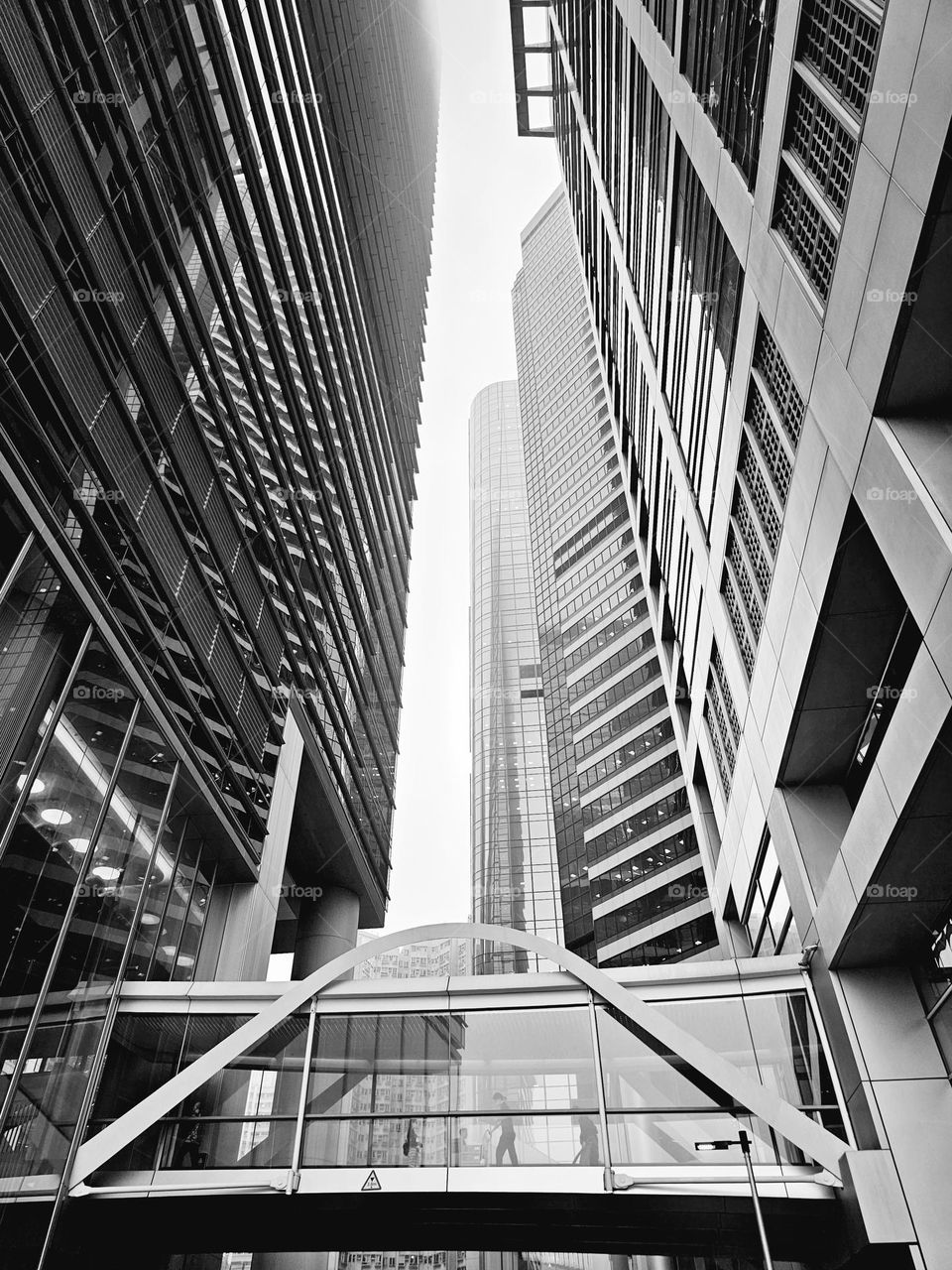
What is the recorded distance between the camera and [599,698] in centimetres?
6278

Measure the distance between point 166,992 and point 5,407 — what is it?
10190 mm

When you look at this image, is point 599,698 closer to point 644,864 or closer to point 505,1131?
point 644,864

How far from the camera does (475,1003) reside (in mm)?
14414

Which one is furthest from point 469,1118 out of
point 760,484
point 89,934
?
point 760,484

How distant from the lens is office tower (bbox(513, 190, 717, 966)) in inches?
1959

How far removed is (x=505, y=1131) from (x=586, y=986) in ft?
8.13

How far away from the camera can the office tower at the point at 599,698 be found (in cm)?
4975

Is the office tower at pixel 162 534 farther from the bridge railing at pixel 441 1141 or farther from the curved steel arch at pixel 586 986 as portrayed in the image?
the bridge railing at pixel 441 1141

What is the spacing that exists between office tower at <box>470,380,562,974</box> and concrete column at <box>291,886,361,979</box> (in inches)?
1807

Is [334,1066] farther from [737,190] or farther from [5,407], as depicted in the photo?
[737,190]

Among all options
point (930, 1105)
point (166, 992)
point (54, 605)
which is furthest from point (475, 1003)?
point (54, 605)

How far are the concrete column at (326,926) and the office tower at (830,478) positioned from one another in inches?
677

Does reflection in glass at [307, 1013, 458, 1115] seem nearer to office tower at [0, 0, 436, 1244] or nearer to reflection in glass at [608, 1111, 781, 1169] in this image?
reflection in glass at [608, 1111, 781, 1169]

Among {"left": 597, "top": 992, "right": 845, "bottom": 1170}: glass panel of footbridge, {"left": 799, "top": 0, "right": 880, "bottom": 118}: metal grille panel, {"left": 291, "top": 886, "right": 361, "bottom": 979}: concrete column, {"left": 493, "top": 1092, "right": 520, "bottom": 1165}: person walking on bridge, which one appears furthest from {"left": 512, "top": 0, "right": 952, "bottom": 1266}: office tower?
{"left": 291, "top": 886, "right": 361, "bottom": 979}: concrete column
